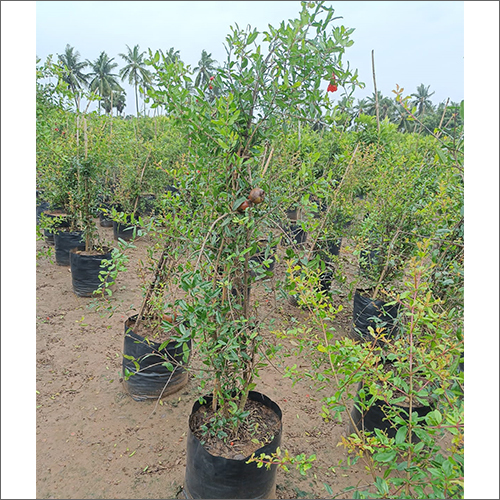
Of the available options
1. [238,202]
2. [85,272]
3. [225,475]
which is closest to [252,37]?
[238,202]

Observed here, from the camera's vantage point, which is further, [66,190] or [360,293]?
[66,190]

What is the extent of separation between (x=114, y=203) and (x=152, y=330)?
183 inches

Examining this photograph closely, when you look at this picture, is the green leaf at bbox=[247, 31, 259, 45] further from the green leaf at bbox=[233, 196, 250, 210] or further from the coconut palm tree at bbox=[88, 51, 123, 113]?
the coconut palm tree at bbox=[88, 51, 123, 113]

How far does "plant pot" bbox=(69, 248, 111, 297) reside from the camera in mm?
4406

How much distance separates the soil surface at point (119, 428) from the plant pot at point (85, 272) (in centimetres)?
73

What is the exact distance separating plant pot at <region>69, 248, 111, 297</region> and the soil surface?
0.73 m

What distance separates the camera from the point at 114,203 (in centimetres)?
698

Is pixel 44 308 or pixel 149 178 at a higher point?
pixel 149 178

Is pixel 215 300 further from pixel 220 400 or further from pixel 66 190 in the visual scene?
pixel 66 190

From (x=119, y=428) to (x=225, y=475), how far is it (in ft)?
3.56

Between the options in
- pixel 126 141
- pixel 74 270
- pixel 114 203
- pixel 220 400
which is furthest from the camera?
pixel 114 203

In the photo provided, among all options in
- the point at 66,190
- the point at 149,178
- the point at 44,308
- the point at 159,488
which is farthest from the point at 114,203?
the point at 159,488

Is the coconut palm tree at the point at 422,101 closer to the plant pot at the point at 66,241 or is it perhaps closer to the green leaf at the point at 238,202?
the green leaf at the point at 238,202

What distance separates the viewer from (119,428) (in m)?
2.56
